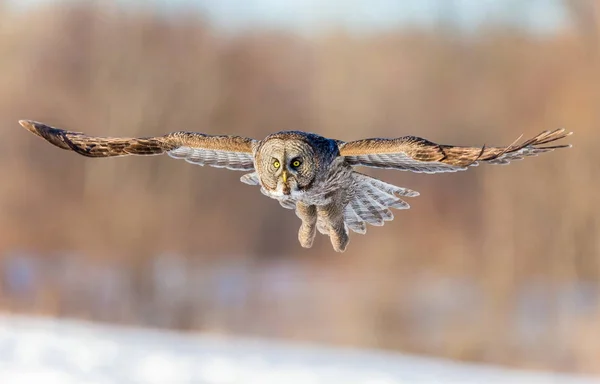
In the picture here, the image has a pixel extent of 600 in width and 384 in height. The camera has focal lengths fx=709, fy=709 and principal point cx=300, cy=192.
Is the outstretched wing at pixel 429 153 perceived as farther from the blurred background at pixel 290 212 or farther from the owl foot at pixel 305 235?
the blurred background at pixel 290 212

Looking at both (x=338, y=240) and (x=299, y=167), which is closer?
(x=299, y=167)

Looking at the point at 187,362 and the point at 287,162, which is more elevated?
the point at 287,162

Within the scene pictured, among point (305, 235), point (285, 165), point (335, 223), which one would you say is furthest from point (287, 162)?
point (335, 223)

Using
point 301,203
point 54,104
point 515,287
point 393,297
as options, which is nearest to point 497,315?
point 515,287

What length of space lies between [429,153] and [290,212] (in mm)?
6759

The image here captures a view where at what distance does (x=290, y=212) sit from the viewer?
348 inches

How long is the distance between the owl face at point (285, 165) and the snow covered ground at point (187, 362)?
599cm

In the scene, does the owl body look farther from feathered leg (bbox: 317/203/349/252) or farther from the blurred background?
the blurred background

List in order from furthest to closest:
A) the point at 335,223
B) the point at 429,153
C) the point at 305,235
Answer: the point at 335,223 < the point at 305,235 < the point at 429,153

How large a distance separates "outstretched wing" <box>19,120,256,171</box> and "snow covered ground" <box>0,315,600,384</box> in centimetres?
590

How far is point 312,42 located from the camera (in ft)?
32.0

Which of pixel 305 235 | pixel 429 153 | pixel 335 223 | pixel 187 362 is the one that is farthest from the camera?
pixel 187 362

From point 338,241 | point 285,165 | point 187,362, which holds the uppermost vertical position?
point 285,165

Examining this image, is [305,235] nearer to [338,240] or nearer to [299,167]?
[338,240]
